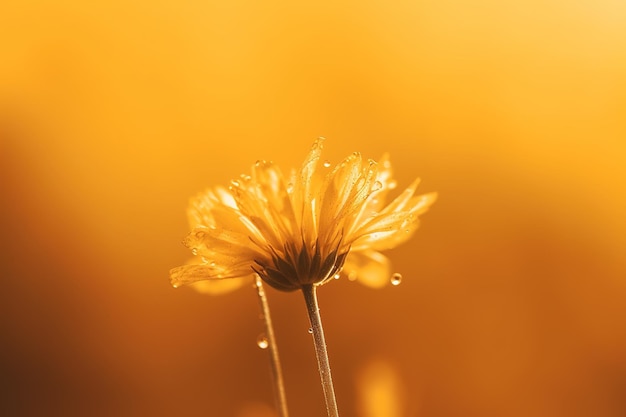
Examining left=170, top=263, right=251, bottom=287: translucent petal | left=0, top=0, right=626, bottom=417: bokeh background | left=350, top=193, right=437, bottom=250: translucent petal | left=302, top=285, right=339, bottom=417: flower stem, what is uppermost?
left=0, top=0, right=626, bottom=417: bokeh background

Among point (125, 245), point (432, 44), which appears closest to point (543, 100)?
point (432, 44)

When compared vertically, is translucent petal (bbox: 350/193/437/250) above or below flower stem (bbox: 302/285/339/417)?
above

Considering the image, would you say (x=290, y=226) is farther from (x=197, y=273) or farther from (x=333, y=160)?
(x=333, y=160)

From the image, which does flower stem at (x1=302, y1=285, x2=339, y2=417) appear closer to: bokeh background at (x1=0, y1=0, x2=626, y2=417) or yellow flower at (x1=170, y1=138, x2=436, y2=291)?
yellow flower at (x1=170, y1=138, x2=436, y2=291)

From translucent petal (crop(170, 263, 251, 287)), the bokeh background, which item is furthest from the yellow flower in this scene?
the bokeh background

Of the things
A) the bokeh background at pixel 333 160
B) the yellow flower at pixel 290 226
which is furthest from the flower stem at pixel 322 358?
the bokeh background at pixel 333 160

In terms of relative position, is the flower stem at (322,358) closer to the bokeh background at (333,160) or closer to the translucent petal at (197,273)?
the translucent petal at (197,273)

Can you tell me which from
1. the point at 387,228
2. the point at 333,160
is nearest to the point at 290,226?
the point at 387,228
